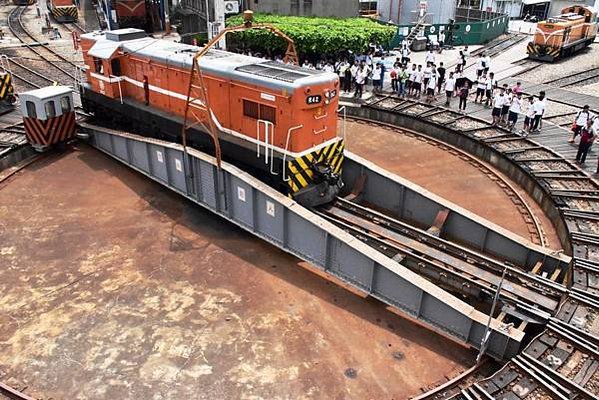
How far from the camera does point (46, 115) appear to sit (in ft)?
44.6

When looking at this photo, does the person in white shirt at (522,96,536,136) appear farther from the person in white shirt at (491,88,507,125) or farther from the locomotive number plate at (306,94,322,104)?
the locomotive number plate at (306,94,322,104)

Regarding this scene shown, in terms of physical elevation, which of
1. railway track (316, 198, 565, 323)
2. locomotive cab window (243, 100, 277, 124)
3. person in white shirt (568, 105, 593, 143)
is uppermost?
locomotive cab window (243, 100, 277, 124)

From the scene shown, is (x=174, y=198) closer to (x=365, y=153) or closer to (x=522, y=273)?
(x=365, y=153)

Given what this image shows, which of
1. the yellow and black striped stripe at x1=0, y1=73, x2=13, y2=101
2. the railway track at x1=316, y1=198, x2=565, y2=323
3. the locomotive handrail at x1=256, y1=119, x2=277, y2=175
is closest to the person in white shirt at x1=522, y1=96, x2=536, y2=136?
the railway track at x1=316, y1=198, x2=565, y2=323

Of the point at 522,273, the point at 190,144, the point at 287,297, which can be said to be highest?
the point at 190,144

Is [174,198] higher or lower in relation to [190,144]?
lower

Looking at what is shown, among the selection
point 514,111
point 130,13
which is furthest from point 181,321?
point 130,13

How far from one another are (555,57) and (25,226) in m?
25.9

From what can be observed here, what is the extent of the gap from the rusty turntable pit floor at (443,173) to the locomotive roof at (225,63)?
4688 millimetres

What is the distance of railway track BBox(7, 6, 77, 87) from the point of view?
20.7 metres

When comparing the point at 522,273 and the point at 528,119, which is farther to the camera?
the point at 528,119

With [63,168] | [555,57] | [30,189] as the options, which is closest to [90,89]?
[63,168]

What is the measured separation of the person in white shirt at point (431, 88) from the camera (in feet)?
59.9

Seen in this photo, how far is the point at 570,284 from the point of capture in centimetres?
830
